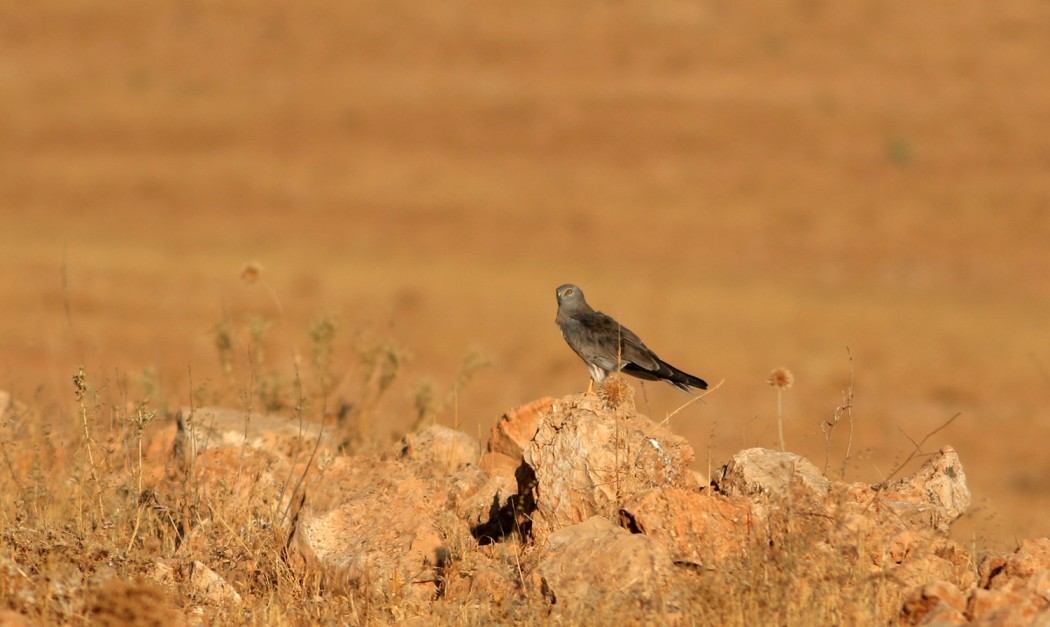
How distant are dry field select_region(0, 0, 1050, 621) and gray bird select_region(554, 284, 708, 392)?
3.32ft

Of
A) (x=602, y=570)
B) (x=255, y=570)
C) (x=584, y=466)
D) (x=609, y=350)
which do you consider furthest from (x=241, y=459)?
(x=609, y=350)

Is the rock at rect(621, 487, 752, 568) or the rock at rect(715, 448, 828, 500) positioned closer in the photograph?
the rock at rect(621, 487, 752, 568)

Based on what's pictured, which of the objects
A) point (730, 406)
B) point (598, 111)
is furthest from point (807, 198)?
point (730, 406)

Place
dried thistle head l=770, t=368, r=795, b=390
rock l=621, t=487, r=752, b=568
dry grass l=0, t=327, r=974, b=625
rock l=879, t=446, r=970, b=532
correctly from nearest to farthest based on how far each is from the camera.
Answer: dry grass l=0, t=327, r=974, b=625 < rock l=621, t=487, r=752, b=568 < rock l=879, t=446, r=970, b=532 < dried thistle head l=770, t=368, r=795, b=390

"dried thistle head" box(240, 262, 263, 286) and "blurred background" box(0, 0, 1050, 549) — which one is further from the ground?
"blurred background" box(0, 0, 1050, 549)

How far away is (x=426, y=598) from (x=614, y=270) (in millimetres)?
19684

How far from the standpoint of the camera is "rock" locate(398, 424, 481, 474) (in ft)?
21.5

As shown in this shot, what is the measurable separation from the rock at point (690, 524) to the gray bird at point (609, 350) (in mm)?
1693

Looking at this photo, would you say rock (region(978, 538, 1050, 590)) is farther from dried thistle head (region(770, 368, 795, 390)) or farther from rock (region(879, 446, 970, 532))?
dried thistle head (region(770, 368, 795, 390))

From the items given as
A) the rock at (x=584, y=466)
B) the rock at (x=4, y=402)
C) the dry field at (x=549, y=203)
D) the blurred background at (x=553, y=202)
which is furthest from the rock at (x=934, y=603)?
the rock at (x=4, y=402)

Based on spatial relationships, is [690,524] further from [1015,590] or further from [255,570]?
[255,570]

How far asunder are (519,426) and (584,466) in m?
1.40

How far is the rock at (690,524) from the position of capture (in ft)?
16.1

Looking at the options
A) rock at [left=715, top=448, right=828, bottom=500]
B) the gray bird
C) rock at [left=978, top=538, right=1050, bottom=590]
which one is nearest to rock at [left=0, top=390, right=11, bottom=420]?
the gray bird
